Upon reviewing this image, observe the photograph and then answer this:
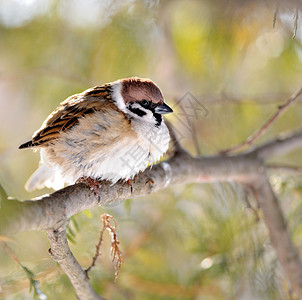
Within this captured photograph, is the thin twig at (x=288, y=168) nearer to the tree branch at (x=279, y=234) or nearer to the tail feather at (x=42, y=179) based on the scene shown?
the tree branch at (x=279, y=234)

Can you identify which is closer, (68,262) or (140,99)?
(68,262)

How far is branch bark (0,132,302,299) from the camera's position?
3.14 ft

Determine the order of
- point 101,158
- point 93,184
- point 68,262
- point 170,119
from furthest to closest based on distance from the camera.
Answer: point 170,119 → point 101,158 → point 93,184 → point 68,262

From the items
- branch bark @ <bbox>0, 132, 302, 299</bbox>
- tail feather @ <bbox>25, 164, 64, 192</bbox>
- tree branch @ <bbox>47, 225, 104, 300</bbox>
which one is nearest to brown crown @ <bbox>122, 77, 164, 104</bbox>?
branch bark @ <bbox>0, 132, 302, 299</bbox>

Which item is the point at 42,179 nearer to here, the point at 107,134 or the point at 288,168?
the point at 107,134

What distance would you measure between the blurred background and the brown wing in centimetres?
31

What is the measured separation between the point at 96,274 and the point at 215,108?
1.18 meters

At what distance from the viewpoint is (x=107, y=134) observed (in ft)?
4.51

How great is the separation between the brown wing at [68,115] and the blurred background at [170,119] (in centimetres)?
31

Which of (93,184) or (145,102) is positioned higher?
(145,102)

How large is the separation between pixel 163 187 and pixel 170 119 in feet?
1.94

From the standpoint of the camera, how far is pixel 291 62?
89.7 inches

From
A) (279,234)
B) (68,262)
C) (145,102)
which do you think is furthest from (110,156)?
(279,234)

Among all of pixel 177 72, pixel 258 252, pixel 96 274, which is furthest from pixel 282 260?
pixel 177 72
